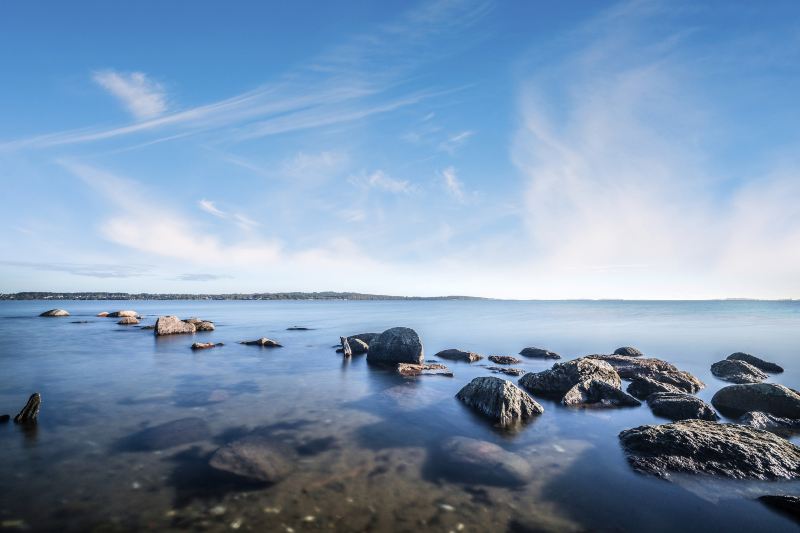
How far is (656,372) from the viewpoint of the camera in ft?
59.4

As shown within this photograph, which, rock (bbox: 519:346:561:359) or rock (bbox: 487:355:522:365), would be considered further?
rock (bbox: 519:346:561:359)

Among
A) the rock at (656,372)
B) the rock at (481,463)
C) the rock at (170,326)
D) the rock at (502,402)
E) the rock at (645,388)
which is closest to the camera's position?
the rock at (481,463)

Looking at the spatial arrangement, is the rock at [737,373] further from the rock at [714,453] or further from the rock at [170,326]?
the rock at [170,326]

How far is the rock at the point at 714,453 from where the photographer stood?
316 inches

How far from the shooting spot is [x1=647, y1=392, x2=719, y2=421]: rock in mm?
12109

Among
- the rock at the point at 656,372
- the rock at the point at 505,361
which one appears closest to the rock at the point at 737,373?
the rock at the point at 656,372

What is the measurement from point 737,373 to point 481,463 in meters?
19.1

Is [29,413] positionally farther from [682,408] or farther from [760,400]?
[760,400]

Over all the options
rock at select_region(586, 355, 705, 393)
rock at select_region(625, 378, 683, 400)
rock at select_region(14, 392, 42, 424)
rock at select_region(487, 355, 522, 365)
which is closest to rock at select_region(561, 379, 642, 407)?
rock at select_region(625, 378, 683, 400)

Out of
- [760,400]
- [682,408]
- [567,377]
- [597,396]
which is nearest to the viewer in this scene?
[682,408]

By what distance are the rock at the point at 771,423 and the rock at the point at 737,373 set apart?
8294 mm

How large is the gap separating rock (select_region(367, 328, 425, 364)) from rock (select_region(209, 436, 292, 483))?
12.7m

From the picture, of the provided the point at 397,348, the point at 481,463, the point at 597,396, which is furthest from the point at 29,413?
the point at 597,396

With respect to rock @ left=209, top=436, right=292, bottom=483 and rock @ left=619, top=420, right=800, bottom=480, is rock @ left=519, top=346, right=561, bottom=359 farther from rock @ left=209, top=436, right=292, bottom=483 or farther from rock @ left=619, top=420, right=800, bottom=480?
rock @ left=209, top=436, right=292, bottom=483
